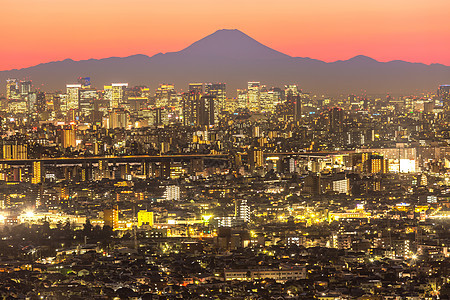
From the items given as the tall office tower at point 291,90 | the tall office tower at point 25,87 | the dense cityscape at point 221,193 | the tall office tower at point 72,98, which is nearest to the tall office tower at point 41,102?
the dense cityscape at point 221,193

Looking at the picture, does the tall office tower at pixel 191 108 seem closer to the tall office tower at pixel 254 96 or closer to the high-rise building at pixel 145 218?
the tall office tower at pixel 254 96

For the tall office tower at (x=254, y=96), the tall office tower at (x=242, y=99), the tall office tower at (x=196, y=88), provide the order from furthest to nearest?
the tall office tower at (x=242, y=99), the tall office tower at (x=254, y=96), the tall office tower at (x=196, y=88)

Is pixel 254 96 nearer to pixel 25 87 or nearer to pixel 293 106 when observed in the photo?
pixel 293 106

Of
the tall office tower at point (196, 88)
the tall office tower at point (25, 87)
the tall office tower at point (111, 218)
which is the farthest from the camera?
the tall office tower at point (196, 88)

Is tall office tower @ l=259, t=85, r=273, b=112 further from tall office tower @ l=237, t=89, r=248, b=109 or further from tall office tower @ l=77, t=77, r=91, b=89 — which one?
tall office tower @ l=77, t=77, r=91, b=89

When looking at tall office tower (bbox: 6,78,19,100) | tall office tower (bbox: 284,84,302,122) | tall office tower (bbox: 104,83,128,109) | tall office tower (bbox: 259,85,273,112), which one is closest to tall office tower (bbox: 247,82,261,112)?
tall office tower (bbox: 259,85,273,112)
